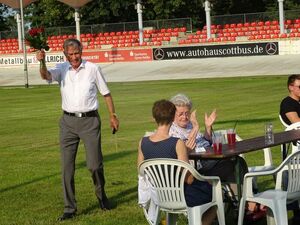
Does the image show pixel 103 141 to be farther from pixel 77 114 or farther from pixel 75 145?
pixel 77 114

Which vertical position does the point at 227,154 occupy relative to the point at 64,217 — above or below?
above

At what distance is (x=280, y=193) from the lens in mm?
7500

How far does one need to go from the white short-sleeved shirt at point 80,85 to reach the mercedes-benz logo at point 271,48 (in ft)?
140

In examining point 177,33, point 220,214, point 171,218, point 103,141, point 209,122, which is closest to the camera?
point 220,214

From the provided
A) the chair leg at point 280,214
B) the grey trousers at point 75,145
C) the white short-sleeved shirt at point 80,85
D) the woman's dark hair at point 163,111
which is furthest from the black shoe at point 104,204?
the chair leg at point 280,214

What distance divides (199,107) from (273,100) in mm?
2496

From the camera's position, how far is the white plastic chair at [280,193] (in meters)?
7.36

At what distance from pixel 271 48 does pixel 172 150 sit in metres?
44.5

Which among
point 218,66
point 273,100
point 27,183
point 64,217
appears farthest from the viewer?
point 218,66

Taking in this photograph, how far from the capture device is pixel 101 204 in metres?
9.80

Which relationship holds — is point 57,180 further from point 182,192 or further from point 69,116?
point 182,192

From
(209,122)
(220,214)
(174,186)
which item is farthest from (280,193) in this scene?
(209,122)

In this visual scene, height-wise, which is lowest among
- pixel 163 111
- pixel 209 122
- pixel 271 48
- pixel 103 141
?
pixel 103 141

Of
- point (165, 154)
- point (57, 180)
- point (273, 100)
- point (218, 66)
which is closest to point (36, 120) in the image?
point (273, 100)
